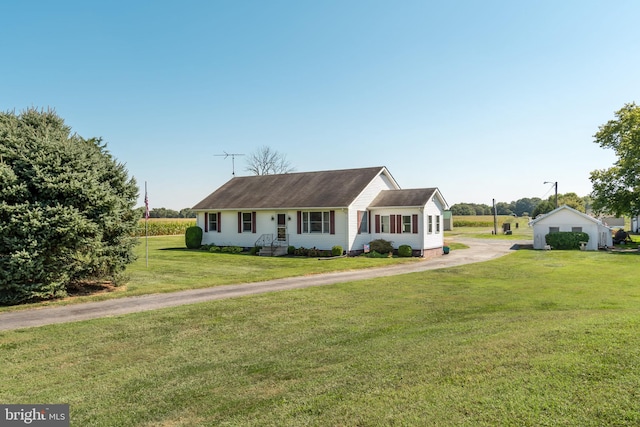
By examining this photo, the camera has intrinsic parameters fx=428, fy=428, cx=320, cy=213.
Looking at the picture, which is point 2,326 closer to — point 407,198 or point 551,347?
point 551,347

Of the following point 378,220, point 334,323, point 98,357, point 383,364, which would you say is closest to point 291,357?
point 383,364

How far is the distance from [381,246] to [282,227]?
273 inches

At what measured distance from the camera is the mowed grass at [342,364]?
462 centimetres

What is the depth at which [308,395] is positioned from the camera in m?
5.43

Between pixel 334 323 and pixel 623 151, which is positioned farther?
pixel 623 151

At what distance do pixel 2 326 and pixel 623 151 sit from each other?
147 ft

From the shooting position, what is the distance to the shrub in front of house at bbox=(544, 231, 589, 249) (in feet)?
108

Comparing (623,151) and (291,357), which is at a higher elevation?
(623,151)

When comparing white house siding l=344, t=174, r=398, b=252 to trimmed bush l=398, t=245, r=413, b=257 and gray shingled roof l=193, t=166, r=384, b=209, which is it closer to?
gray shingled roof l=193, t=166, r=384, b=209

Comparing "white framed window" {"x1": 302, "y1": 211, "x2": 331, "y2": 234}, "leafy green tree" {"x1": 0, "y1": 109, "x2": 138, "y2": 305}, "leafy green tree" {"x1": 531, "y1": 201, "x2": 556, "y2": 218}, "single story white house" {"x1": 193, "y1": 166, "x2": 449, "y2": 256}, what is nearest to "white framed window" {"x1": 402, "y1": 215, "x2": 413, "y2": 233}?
"single story white house" {"x1": 193, "y1": 166, "x2": 449, "y2": 256}

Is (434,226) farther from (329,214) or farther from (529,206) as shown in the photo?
(529,206)

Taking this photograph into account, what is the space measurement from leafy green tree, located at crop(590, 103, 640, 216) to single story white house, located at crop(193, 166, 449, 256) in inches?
691

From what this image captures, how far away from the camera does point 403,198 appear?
28438 mm

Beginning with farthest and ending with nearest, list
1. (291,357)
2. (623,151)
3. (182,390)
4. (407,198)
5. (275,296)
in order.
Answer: (623,151) → (407,198) → (275,296) → (291,357) → (182,390)
